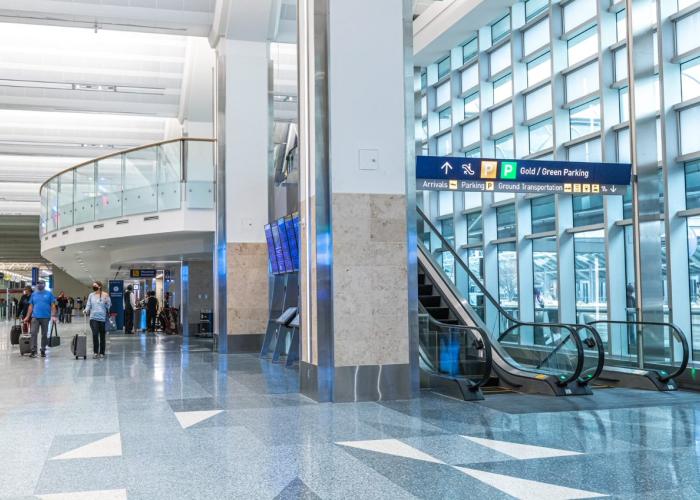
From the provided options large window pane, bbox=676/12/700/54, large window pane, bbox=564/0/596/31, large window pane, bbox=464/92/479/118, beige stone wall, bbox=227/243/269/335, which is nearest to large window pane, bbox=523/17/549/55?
large window pane, bbox=564/0/596/31

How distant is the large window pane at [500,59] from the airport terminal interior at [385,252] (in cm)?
8

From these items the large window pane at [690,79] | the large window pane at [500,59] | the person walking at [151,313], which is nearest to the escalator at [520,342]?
the large window pane at [690,79]

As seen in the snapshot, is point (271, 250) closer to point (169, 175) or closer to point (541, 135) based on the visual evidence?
point (169, 175)

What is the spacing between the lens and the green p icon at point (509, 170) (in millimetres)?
10078

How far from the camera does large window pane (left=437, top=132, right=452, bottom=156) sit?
1950 centimetres

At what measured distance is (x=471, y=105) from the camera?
18609 millimetres

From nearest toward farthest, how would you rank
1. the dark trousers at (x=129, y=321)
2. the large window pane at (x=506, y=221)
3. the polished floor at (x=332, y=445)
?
1. the polished floor at (x=332, y=445)
2. the large window pane at (x=506, y=221)
3. the dark trousers at (x=129, y=321)

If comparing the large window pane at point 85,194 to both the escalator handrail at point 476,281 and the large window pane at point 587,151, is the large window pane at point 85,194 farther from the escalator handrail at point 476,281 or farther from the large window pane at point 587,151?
the large window pane at point 587,151

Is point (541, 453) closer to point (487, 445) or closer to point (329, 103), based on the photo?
point (487, 445)

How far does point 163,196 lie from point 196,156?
1294 mm

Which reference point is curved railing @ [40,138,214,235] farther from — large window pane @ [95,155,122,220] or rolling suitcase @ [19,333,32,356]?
rolling suitcase @ [19,333,32,356]

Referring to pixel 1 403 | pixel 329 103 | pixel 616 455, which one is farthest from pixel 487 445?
pixel 1 403

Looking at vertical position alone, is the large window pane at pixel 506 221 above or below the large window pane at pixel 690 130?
below

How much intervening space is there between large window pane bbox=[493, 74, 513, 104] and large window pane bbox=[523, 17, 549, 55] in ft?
2.97
